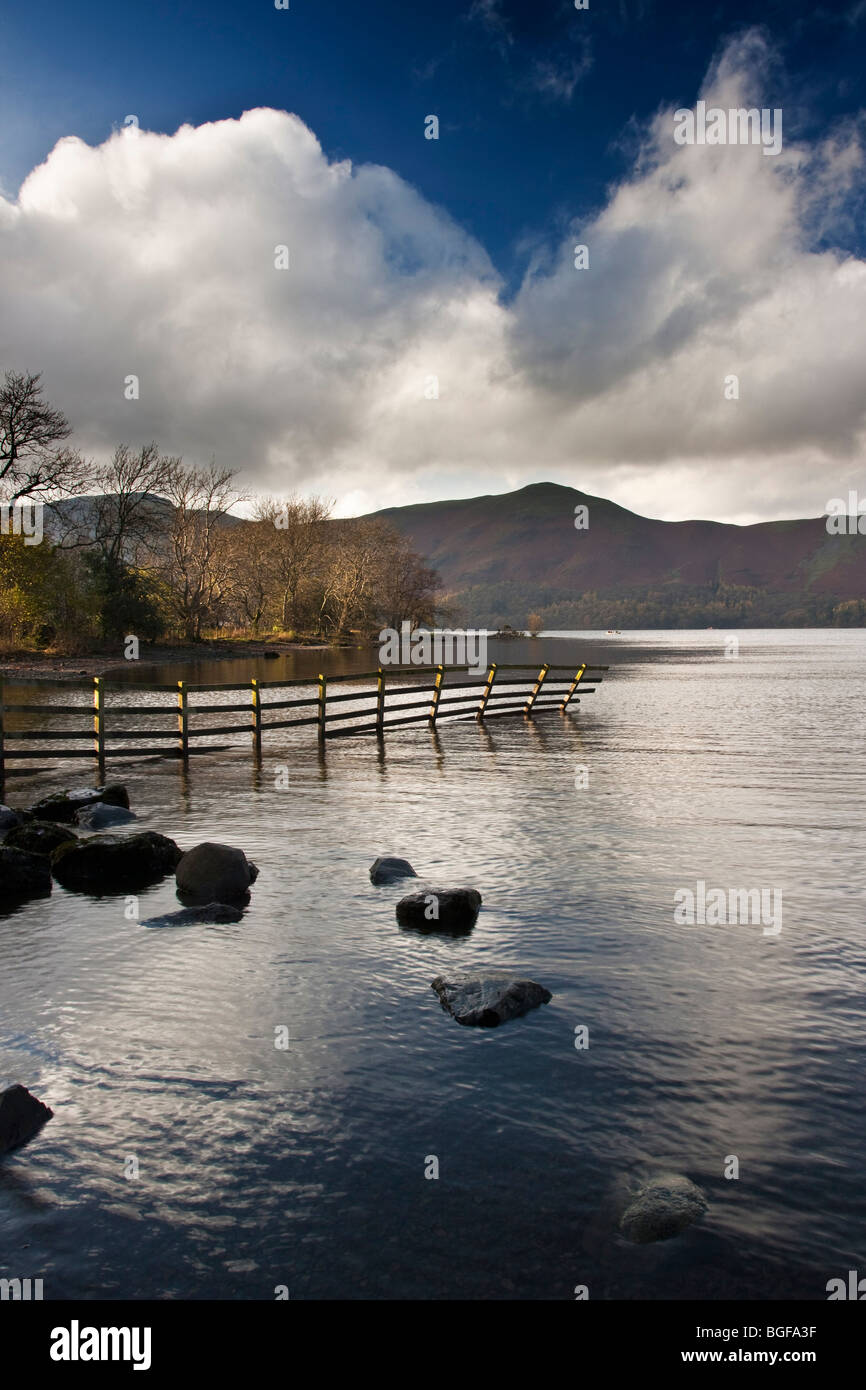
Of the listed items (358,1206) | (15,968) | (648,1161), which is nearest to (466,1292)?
(358,1206)

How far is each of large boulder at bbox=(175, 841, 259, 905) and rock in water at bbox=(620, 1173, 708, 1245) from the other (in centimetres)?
608

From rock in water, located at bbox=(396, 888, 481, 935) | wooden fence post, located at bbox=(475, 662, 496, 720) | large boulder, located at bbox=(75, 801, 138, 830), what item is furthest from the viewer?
wooden fence post, located at bbox=(475, 662, 496, 720)

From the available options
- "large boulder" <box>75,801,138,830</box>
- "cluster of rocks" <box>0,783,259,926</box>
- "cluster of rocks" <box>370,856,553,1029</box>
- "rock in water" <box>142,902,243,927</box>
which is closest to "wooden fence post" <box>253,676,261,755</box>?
"large boulder" <box>75,801,138,830</box>

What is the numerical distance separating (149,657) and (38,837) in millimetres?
52663

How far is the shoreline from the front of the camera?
150 ft

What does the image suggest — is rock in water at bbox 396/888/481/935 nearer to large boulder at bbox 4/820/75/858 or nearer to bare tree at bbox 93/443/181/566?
large boulder at bbox 4/820/75/858

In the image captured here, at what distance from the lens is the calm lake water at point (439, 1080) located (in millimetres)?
4180

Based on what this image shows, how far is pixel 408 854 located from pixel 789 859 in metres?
4.92

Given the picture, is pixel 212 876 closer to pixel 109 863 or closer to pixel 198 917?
pixel 198 917

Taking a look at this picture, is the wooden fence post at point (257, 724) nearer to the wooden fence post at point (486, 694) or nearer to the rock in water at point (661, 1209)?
the wooden fence post at point (486, 694)

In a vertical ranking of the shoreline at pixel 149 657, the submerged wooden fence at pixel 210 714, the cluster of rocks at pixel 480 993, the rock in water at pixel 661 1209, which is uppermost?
the shoreline at pixel 149 657

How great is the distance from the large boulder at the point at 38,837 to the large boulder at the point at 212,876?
2483mm

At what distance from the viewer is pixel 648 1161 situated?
486cm

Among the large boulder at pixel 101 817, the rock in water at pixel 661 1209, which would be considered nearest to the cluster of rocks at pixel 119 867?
the large boulder at pixel 101 817
